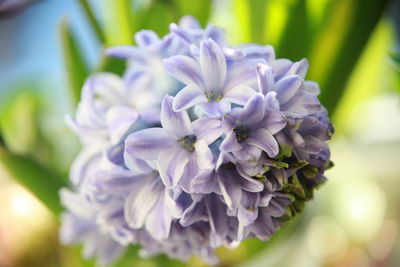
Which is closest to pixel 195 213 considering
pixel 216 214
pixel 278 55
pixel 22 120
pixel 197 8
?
pixel 216 214

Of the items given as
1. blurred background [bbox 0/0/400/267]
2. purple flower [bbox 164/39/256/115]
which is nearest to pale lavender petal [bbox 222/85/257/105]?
purple flower [bbox 164/39/256/115]

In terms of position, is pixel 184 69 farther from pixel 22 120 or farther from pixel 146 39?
pixel 22 120

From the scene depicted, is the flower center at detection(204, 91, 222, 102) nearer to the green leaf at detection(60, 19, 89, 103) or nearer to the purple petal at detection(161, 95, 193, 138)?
the purple petal at detection(161, 95, 193, 138)

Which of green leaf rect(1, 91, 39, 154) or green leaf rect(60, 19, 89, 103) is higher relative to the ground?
green leaf rect(60, 19, 89, 103)

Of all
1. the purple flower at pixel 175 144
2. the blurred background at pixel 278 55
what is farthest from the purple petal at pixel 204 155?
the blurred background at pixel 278 55

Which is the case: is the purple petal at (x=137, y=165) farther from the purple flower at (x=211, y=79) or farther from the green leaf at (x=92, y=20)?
the green leaf at (x=92, y=20)
